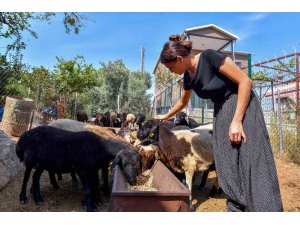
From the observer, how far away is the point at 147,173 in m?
5.57

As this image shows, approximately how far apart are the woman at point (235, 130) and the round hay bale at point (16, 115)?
327 inches

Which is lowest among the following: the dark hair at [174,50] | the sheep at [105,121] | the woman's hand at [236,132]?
the woman's hand at [236,132]

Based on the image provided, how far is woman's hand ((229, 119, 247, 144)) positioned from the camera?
Result: 7.18ft

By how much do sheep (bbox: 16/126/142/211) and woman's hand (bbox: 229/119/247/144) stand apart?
2.81 m

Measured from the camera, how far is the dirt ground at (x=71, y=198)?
498cm

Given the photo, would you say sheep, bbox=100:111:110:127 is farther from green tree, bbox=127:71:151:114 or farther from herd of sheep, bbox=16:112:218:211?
herd of sheep, bbox=16:112:218:211

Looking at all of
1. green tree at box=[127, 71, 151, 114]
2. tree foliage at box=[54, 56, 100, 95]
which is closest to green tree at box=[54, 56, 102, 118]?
tree foliage at box=[54, 56, 100, 95]

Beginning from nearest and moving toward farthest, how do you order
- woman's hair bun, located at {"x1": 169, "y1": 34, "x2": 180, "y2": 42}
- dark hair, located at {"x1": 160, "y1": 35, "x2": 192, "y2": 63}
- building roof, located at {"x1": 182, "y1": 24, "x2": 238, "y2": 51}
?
dark hair, located at {"x1": 160, "y1": 35, "x2": 192, "y2": 63}, woman's hair bun, located at {"x1": 169, "y1": 34, "x2": 180, "y2": 42}, building roof, located at {"x1": 182, "y1": 24, "x2": 238, "y2": 51}

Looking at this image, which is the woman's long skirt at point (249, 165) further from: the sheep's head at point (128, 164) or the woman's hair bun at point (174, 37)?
the sheep's head at point (128, 164)

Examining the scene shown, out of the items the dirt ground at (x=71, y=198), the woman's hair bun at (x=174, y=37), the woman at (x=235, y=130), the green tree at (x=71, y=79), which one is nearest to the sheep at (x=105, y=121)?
the green tree at (x=71, y=79)

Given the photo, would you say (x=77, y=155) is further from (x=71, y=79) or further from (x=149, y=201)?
(x=71, y=79)

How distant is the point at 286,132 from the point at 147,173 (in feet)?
15.8

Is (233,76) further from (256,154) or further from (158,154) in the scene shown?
(158,154)

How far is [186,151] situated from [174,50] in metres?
3.30
